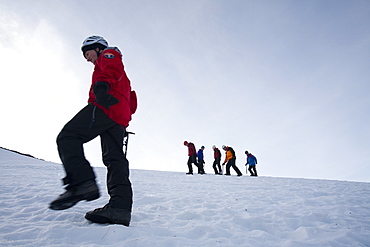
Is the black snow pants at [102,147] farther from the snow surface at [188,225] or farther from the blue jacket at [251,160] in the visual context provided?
the blue jacket at [251,160]

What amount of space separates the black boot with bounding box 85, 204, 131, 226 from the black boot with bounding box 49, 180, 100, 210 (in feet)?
1.00

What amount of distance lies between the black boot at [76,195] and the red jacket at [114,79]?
30.6 inches

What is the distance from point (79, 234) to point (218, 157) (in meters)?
13.2

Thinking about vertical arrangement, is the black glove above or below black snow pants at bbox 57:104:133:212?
above

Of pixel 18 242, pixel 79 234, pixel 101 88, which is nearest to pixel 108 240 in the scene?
pixel 79 234

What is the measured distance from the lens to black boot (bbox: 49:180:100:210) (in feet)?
6.80

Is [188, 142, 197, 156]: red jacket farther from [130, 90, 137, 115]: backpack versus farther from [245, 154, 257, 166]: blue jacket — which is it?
[130, 90, 137, 115]: backpack

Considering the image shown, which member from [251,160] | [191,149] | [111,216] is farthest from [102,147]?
[251,160]

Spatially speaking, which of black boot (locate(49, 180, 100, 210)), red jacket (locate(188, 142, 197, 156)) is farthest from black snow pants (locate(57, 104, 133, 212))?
red jacket (locate(188, 142, 197, 156))

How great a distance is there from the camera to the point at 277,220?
10.3 ft

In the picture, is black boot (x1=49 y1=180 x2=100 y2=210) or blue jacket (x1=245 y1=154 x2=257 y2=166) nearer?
black boot (x1=49 y1=180 x2=100 y2=210)

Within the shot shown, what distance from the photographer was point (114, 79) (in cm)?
247

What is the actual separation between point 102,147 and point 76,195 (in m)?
0.68

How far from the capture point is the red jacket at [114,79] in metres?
2.45
